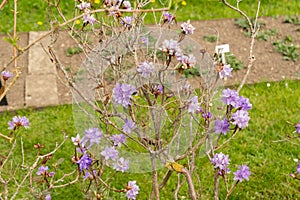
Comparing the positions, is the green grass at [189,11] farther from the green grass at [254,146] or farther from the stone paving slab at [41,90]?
the green grass at [254,146]

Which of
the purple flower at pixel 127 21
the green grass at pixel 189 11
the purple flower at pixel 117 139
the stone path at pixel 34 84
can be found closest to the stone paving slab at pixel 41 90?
the stone path at pixel 34 84

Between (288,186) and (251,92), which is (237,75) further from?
(288,186)

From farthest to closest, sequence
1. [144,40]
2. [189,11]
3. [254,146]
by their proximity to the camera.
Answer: [189,11]
[254,146]
[144,40]

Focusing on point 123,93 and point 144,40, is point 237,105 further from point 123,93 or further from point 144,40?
point 144,40

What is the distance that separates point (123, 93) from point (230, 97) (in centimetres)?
39

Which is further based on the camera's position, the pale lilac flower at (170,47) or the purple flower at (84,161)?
the purple flower at (84,161)

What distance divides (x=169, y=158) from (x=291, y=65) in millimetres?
3181

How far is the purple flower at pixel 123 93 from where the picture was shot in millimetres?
1945

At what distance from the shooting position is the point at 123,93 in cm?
196

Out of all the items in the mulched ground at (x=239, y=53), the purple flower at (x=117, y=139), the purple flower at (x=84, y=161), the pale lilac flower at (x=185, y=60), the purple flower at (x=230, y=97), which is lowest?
the mulched ground at (x=239, y=53)

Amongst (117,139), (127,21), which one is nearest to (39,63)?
(127,21)

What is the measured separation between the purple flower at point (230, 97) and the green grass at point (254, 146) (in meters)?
1.60

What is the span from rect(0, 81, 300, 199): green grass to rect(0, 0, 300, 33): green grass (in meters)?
1.61

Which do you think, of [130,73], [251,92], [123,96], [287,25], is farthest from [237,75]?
[123,96]
